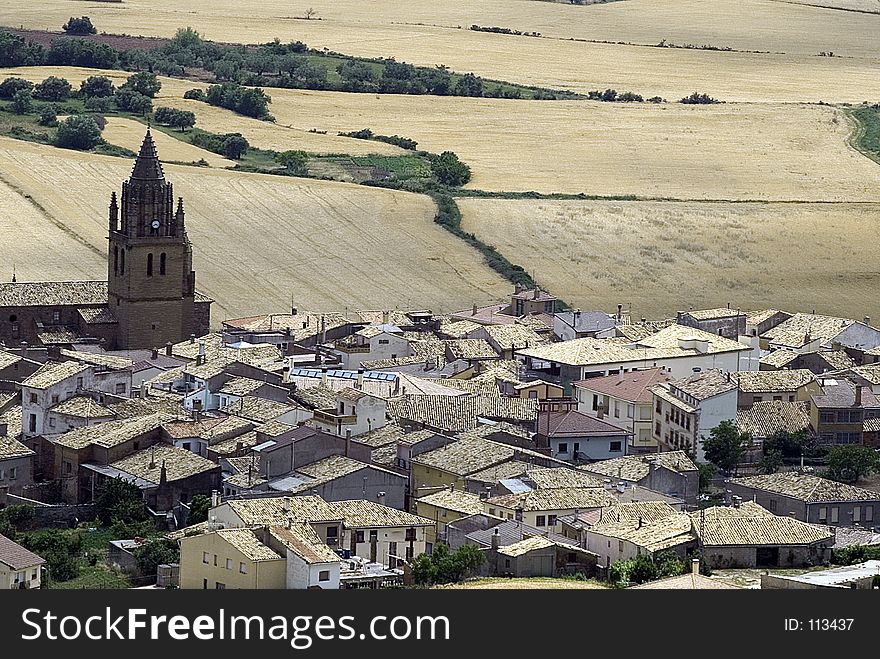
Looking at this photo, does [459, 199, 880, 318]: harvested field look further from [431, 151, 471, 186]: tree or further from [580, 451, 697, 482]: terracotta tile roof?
[580, 451, 697, 482]: terracotta tile roof

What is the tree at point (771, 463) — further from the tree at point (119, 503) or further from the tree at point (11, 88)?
the tree at point (11, 88)

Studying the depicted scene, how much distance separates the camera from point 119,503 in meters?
72.6

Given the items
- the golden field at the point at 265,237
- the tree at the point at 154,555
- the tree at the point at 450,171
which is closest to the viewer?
the tree at the point at 154,555

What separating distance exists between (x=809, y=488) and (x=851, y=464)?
13.1ft

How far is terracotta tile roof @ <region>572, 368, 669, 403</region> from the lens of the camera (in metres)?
85.9

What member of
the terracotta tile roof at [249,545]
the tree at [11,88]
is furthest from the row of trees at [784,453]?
the tree at [11,88]

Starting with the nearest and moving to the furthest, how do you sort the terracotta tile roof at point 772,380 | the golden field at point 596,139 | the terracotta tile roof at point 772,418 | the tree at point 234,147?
the terracotta tile roof at point 772,418 < the terracotta tile roof at point 772,380 < the golden field at point 596,139 < the tree at point 234,147

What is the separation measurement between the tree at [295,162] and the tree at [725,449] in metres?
64.5

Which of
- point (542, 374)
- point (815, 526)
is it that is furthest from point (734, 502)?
point (542, 374)

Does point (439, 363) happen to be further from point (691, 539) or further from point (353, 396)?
point (691, 539)

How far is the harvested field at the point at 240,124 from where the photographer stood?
152m

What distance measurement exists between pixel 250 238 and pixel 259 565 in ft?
224

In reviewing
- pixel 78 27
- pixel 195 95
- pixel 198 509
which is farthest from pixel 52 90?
pixel 198 509
